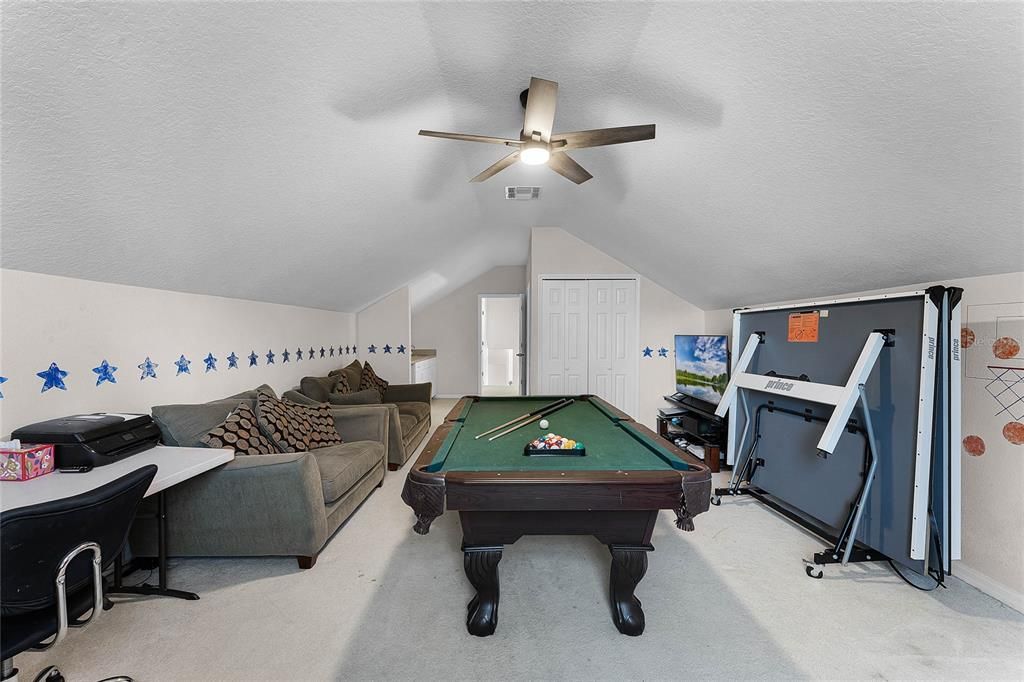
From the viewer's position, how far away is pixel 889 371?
2330 mm

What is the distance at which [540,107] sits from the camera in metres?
1.85

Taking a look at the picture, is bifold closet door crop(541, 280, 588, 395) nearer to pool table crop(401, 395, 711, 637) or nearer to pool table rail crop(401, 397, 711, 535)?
pool table crop(401, 395, 711, 637)

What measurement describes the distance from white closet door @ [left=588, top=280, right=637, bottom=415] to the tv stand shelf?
54 cm

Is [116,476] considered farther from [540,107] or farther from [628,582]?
[540,107]

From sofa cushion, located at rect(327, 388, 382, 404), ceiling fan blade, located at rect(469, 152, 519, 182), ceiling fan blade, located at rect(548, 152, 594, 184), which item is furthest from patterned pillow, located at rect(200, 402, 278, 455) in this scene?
ceiling fan blade, located at rect(548, 152, 594, 184)

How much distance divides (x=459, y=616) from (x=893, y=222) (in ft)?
9.54

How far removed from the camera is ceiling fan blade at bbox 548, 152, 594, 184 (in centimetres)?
225

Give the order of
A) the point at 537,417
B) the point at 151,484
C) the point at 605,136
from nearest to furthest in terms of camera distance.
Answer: the point at 151,484
the point at 605,136
the point at 537,417

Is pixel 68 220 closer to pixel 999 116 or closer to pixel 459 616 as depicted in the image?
pixel 459 616

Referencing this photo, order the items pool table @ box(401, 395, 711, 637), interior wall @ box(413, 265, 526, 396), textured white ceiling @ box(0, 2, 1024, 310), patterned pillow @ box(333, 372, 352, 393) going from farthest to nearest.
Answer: interior wall @ box(413, 265, 526, 396)
patterned pillow @ box(333, 372, 352, 393)
pool table @ box(401, 395, 711, 637)
textured white ceiling @ box(0, 2, 1024, 310)

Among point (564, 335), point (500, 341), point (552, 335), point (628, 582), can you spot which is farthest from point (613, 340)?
point (500, 341)

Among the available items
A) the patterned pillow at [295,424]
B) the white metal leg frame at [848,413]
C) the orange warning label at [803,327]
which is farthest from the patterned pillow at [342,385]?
the orange warning label at [803,327]

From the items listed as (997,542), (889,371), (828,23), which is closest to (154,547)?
(828,23)

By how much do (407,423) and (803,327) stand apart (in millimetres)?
3550
